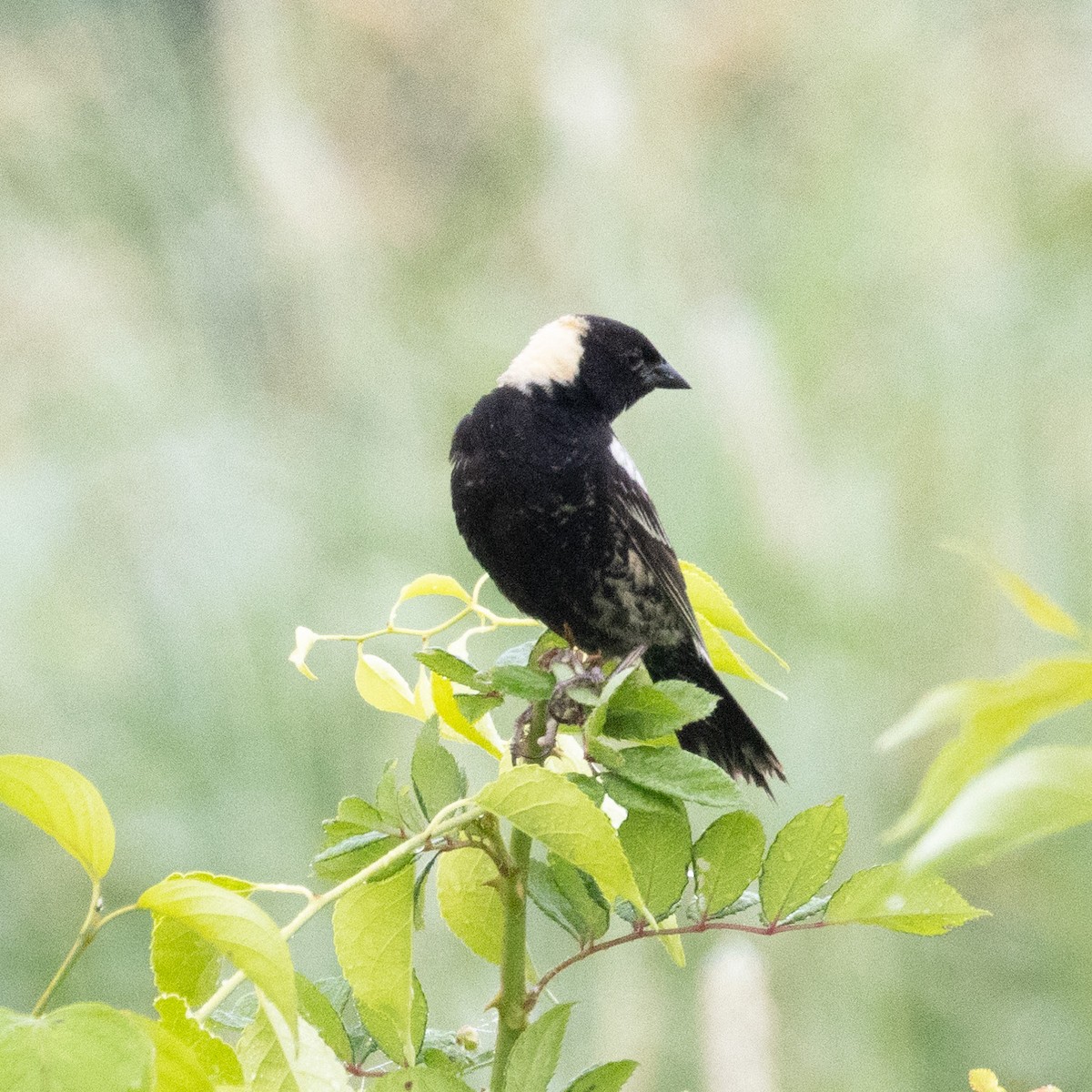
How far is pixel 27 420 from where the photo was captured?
1.79 meters

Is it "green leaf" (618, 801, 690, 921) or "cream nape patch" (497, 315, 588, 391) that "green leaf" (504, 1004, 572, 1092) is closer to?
"green leaf" (618, 801, 690, 921)

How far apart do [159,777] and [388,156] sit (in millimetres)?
897

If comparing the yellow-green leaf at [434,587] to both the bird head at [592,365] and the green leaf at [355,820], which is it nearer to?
Answer: the green leaf at [355,820]

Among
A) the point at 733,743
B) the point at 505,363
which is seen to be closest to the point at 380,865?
the point at 733,743

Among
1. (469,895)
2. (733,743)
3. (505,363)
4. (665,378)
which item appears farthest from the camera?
(505,363)

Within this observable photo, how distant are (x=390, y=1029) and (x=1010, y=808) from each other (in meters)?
0.22

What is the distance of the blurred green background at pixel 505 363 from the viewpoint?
1.50 meters

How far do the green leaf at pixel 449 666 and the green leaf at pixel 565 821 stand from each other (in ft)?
0.20

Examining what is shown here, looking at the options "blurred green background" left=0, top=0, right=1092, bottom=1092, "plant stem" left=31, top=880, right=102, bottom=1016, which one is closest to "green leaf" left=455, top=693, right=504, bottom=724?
"plant stem" left=31, top=880, right=102, bottom=1016

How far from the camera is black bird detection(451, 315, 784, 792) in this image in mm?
773

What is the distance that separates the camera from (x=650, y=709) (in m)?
0.34

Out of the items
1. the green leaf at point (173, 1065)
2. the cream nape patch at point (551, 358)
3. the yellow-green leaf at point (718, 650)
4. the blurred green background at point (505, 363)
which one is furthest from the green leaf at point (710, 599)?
the blurred green background at point (505, 363)

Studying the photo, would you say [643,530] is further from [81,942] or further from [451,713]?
[81,942]

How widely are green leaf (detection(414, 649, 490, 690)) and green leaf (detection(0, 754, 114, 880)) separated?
9 cm
